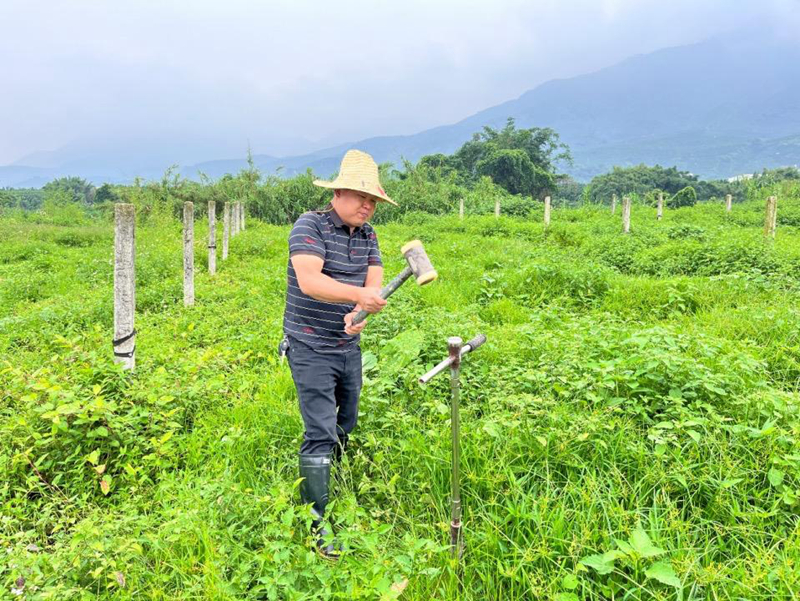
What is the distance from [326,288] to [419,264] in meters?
0.50

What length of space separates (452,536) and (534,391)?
1.61 m

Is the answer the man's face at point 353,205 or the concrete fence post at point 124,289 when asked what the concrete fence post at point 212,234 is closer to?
the concrete fence post at point 124,289

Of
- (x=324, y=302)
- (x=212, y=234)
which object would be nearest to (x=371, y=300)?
(x=324, y=302)

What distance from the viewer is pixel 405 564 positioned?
1.91m

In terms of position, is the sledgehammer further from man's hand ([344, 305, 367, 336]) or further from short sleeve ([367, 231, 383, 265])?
short sleeve ([367, 231, 383, 265])

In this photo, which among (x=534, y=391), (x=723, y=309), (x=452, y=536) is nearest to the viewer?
(x=452, y=536)

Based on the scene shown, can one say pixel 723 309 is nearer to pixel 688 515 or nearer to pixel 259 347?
pixel 688 515

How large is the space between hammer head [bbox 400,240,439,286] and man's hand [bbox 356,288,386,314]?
0.22 meters

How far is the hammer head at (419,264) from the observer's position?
1910 mm

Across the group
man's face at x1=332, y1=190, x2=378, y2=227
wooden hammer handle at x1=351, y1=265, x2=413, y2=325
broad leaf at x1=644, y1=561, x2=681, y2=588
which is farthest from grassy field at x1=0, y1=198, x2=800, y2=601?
man's face at x1=332, y1=190, x2=378, y2=227

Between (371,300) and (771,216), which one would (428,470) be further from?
(771,216)

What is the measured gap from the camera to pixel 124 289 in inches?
152

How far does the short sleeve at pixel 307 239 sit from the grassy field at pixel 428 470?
1.20 meters

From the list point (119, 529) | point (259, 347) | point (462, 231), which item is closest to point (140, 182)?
point (462, 231)
